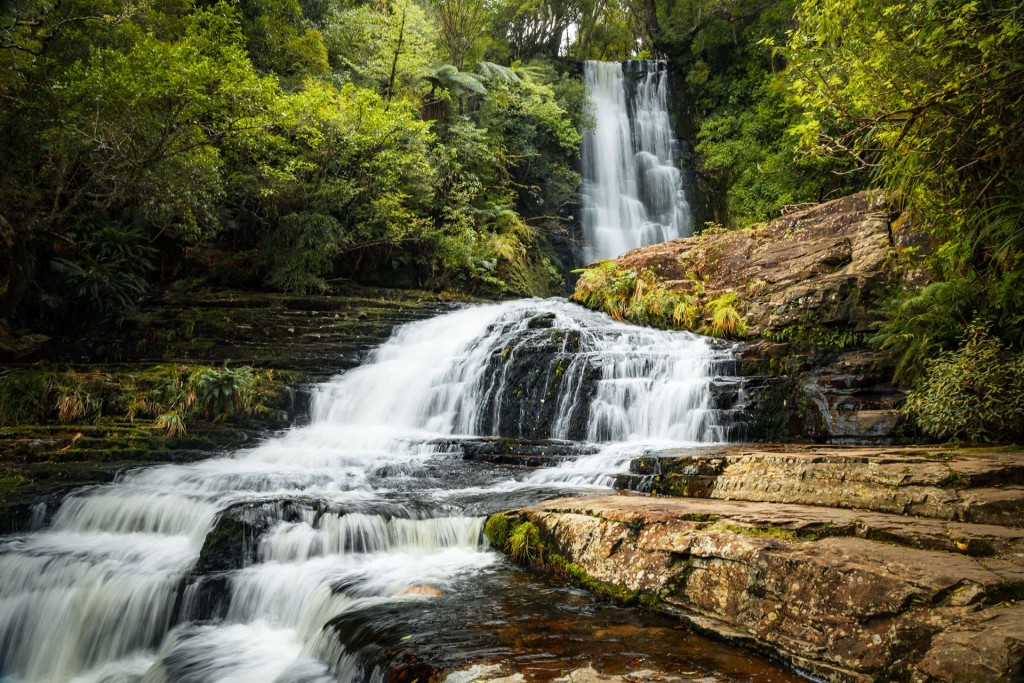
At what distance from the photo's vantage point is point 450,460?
805 cm

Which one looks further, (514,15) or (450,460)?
(514,15)

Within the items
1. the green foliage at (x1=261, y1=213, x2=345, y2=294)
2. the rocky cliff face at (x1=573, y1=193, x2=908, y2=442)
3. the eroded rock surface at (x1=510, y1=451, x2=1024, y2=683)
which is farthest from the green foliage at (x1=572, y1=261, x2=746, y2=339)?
the green foliage at (x1=261, y1=213, x2=345, y2=294)

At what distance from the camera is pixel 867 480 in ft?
14.9

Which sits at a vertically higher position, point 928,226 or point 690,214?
point 690,214

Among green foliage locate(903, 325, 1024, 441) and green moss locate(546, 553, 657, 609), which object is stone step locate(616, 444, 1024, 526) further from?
green moss locate(546, 553, 657, 609)

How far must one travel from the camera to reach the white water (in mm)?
4301

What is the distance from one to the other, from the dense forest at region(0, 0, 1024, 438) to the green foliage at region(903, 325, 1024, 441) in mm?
48

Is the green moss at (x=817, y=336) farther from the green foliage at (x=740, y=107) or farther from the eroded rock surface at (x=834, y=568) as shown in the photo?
the green foliage at (x=740, y=107)

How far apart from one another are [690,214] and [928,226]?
14540 mm

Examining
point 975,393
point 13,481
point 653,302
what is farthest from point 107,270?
point 975,393

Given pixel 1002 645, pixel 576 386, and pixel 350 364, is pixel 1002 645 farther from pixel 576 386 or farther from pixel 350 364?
pixel 350 364

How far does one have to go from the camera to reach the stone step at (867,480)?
3934mm

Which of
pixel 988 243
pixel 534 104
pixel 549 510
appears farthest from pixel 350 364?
pixel 534 104

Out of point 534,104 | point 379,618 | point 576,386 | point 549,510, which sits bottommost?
point 379,618
